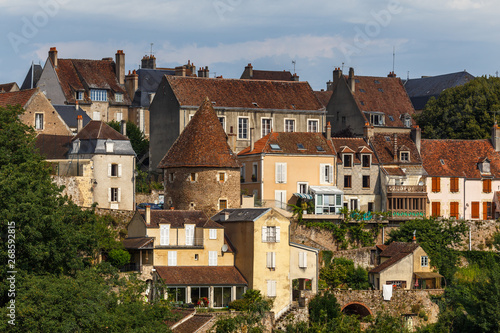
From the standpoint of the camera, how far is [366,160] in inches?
2648

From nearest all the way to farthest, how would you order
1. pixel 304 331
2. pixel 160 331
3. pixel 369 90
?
1. pixel 160 331
2. pixel 304 331
3. pixel 369 90

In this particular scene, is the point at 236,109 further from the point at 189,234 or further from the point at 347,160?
the point at 189,234

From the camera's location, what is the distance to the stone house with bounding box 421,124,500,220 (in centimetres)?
6919

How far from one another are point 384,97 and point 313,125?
9912 millimetres

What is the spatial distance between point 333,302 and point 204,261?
22.5ft

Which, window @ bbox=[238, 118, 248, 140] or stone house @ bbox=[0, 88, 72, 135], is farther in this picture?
window @ bbox=[238, 118, 248, 140]

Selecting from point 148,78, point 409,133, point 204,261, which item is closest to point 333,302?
point 204,261

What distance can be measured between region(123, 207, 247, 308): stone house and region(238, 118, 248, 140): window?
40.3ft

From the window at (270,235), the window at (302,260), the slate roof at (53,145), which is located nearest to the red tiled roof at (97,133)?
the slate roof at (53,145)

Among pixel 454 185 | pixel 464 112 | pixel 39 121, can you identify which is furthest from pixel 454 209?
pixel 39 121

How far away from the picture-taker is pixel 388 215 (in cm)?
6506

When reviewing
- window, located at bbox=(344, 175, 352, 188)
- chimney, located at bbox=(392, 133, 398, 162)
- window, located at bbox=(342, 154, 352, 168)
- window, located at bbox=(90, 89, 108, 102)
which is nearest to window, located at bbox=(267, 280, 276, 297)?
window, located at bbox=(344, 175, 352, 188)

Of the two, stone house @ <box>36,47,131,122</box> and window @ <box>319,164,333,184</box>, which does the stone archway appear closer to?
window @ <box>319,164,333,184</box>

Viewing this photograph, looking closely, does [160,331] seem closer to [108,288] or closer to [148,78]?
[108,288]
